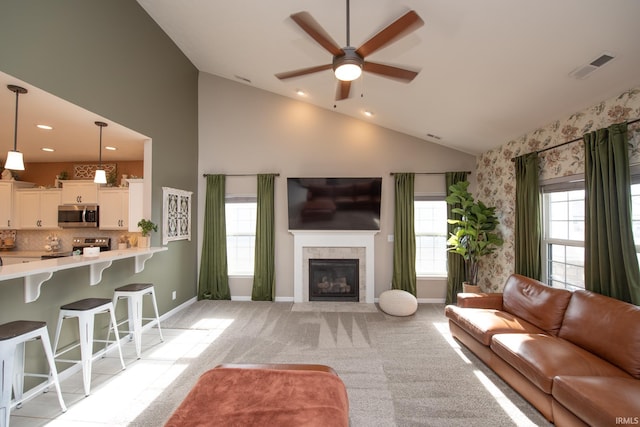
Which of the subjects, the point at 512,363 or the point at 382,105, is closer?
the point at 512,363

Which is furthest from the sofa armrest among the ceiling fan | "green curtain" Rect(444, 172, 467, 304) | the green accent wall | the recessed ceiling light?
the recessed ceiling light

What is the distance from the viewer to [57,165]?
5520 millimetres

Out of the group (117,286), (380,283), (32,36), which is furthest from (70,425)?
(380,283)

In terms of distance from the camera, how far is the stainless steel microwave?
4617 millimetres

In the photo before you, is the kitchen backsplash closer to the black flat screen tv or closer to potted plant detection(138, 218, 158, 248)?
potted plant detection(138, 218, 158, 248)

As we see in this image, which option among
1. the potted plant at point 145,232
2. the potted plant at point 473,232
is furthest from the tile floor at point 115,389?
the potted plant at point 473,232

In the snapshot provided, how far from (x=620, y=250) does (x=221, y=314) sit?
495 centimetres

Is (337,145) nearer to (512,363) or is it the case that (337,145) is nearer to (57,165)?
(512,363)

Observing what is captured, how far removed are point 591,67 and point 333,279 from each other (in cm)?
431

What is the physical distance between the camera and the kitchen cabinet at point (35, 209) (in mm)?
4836

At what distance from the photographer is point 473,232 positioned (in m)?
4.25

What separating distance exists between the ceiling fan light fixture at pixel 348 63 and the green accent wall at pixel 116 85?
254 centimetres

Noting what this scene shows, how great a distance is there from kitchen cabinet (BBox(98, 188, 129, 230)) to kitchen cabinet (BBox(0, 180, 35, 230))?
1702 mm

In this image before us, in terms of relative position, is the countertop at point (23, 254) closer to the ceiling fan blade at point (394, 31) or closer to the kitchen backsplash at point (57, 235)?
the kitchen backsplash at point (57, 235)
